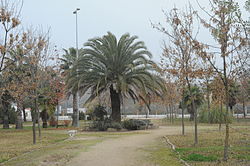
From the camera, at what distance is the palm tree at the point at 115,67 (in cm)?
2642

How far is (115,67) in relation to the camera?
27234 mm

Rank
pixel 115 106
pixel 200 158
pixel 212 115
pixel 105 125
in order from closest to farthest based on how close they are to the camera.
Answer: pixel 200 158
pixel 105 125
pixel 115 106
pixel 212 115

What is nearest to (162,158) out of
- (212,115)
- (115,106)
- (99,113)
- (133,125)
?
(133,125)

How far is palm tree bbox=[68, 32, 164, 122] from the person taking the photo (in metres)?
26.4

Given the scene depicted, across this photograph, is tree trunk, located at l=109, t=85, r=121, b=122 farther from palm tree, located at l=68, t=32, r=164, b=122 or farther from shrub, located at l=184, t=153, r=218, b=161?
shrub, located at l=184, t=153, r=218, b=161

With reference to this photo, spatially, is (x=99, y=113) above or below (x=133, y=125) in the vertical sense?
above

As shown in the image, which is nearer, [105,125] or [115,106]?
[105,125]

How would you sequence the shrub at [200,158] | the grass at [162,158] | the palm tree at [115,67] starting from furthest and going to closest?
the palm tree at [115,67] → the shrub at [200,158] → the grass at [162,158]

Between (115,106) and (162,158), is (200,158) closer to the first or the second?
(162,158)

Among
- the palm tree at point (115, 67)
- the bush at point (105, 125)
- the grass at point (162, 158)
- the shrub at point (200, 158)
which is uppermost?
the palm tree at point (115, 67)

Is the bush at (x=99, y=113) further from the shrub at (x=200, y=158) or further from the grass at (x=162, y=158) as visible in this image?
the shrub at (x=200, y=158)

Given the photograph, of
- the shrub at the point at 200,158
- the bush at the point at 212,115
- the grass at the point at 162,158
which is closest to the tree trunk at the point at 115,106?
the bush at the point at 212,115

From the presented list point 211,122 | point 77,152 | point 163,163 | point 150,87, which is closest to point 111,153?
point 77,152

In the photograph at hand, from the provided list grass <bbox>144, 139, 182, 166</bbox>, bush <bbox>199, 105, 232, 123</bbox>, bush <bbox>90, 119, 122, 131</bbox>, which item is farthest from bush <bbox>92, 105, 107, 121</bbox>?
grass <bbox>144, 139, 182, 166</bbox>
